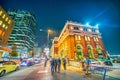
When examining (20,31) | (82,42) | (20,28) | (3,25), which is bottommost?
(82,42)

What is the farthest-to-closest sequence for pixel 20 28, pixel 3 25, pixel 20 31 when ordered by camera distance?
pixel 20 28, pixel 20 31, pixel 3 25

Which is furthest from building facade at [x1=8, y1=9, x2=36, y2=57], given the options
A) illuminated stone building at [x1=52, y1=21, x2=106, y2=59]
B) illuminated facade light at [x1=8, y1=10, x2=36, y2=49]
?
illuminated stone building at [x1=52, y1=21, x2=106, y2=59]

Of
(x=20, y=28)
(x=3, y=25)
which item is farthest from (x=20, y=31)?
(x=3, y=25)

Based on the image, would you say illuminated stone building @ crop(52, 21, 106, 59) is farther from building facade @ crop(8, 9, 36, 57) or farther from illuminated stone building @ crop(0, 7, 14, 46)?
building facade @ crop(8, 9, 36, 57)

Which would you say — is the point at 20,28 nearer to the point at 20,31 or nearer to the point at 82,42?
the point at 20,31

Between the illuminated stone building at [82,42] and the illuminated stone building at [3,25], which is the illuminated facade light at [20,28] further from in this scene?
the illuminated stone building at [82,42]

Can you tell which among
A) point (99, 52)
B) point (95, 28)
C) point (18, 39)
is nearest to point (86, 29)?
point (95, 28)

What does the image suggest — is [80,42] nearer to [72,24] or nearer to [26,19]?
[72,24]

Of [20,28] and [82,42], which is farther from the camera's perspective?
[20,28]

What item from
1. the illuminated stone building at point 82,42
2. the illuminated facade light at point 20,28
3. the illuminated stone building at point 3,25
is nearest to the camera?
the illuminated stone building at point 3,25

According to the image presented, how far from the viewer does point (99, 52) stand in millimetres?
38375

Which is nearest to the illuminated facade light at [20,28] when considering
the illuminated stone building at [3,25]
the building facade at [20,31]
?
the building facade at [20,31]

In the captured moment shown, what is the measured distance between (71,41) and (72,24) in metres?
7.91

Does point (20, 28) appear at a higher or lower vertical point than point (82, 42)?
higher
